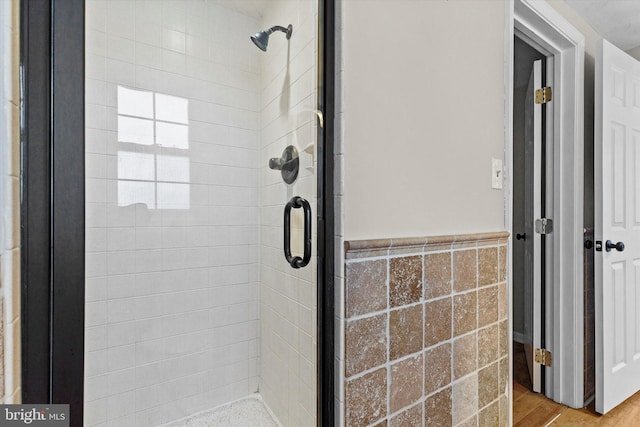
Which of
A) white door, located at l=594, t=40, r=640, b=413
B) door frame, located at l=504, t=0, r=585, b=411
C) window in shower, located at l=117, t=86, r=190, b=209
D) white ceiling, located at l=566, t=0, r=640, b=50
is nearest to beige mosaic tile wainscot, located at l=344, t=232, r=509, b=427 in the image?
window in shower, located at l=117, t=86, r=190, b=209

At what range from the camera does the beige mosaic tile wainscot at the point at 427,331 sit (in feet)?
3.35

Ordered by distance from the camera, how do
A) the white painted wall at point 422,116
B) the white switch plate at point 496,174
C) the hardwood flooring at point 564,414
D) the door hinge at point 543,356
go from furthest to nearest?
the door hinge at point 543,356 → the hardwood flooring at point 564,414 → the white switch plate at point 496,174 → the white painted wall at point 422,116

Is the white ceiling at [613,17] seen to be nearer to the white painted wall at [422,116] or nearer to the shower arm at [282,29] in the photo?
the white painted wall at [422,116]

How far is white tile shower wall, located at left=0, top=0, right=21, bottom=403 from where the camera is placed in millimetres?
529

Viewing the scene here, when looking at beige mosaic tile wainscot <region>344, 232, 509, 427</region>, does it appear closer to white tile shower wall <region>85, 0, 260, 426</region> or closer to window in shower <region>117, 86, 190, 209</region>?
white tile shower wall <region>85, 0, 260, 426</region>

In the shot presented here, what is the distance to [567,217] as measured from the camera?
6.77ft

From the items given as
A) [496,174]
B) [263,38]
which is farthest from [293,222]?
[496,174]

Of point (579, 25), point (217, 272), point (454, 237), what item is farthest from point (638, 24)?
point (217, 272)

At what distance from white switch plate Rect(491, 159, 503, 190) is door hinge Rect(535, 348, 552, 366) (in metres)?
1.32

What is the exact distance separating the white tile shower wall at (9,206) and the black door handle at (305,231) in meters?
0.60

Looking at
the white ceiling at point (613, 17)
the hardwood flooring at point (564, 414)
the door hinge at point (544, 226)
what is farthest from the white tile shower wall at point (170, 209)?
the white ceiling at point (613, 17)

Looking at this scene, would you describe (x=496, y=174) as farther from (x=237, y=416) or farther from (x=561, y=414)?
(x=561, y=414)

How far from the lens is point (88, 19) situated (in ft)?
2.31

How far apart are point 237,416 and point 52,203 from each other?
714 millimetres
